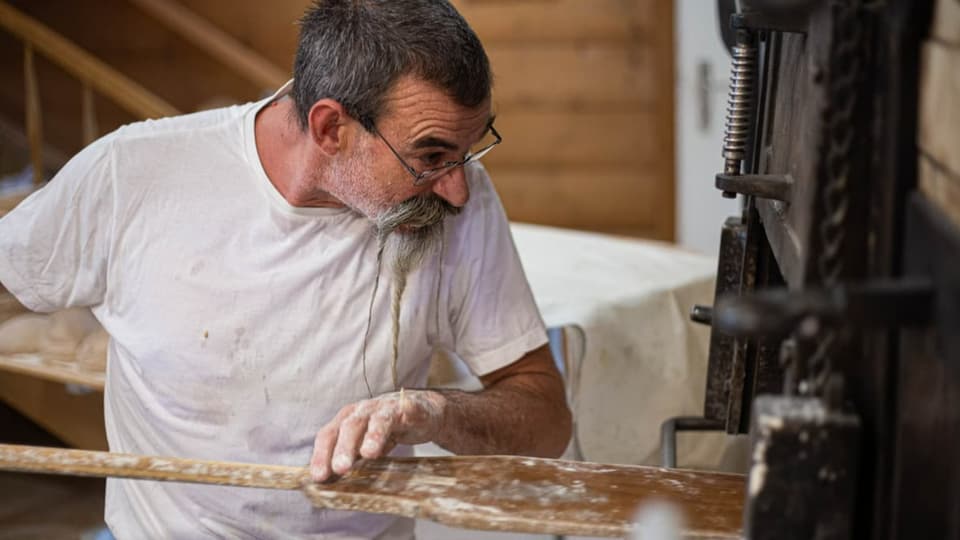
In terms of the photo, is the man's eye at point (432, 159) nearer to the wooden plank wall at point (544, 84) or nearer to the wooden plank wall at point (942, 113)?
the wooden plank wall at point (942, 113)

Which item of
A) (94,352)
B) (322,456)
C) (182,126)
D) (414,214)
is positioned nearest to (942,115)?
(322,456)

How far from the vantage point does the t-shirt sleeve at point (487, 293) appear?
1.75m

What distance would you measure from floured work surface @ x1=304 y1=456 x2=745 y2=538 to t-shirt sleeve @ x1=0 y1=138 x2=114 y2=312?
23.4 inches

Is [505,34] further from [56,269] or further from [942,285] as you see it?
[942,285]

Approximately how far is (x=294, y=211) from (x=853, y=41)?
3.11 feet

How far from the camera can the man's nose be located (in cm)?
161

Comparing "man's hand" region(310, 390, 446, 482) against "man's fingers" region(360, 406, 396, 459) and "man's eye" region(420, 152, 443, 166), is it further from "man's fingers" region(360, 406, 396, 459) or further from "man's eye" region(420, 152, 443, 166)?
"man's eye" region(420, 152, 443, 166)

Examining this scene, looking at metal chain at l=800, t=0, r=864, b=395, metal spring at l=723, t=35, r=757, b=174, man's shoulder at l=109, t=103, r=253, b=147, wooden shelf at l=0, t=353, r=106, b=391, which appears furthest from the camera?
wooden shelf at l=0, t=353, r=106, b=391

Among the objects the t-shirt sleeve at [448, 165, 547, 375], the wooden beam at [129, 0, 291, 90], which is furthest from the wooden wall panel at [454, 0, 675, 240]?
the t-shirt sleeve at [448, 165, 547, 375]

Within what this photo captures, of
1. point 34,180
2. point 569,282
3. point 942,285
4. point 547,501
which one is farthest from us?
point 34,180

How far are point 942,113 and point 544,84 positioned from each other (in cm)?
420

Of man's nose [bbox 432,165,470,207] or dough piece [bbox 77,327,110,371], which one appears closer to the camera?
man's nose [bbox 432,165,470,207]

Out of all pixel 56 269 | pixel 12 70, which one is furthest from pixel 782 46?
pixel 12 70

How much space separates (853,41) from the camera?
0.92m
